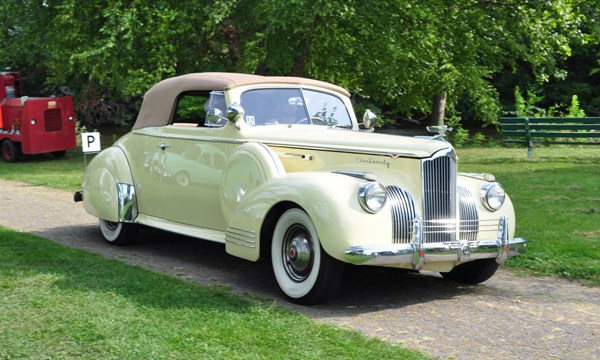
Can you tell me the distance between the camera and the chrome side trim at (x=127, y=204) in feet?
28.4

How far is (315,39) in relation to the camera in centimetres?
1931

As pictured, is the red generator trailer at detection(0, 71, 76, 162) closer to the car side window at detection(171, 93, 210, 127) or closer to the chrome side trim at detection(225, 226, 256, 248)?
the car side window at detection(171, 93, 210, 127)

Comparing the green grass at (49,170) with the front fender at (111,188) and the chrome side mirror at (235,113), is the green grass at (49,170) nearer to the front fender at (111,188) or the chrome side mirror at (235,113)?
the front fender at (111,188)

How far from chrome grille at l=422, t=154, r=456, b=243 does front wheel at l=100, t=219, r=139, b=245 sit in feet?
12.3

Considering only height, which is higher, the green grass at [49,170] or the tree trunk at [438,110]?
the tree trunk at [438,110]

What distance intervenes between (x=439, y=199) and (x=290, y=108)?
209 centimetres

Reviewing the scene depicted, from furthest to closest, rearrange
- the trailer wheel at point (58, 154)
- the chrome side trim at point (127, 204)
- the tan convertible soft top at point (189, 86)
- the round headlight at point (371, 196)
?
the trailer wheel at point (58, 154)
the chrome side trim at point (127, 204)
the tan convertible soft top at point (189, 86)
the round headlight at point (371, 196)

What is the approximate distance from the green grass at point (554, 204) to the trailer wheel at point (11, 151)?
444 inches

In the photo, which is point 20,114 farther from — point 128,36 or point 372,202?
point 372,202

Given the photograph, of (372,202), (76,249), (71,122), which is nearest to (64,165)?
(71,122)

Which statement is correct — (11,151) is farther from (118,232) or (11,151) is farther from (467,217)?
(467,217)

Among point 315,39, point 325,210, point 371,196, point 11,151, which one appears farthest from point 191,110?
Answer: point 11,151

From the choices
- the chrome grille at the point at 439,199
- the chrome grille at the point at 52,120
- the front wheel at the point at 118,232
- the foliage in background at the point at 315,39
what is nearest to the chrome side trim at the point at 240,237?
the chrome grille at the point at 439,199

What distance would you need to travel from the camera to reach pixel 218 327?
5.45m
